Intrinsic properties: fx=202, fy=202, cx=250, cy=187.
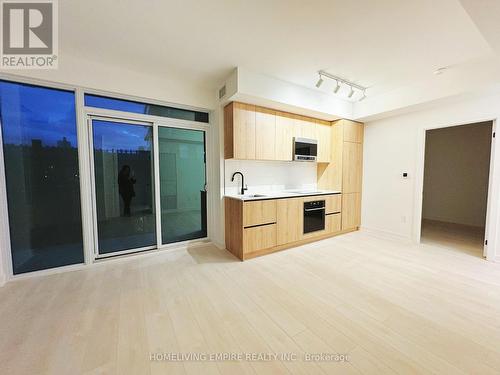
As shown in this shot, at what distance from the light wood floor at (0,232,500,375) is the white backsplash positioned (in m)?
1.38

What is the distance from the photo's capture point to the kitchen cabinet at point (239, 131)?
3102 mm

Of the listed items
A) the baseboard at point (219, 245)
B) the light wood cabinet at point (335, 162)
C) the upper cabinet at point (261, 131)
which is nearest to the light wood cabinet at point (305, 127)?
the upper cabinet at point (261, 131)

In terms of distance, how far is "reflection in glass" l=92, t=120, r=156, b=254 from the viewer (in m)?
2.96

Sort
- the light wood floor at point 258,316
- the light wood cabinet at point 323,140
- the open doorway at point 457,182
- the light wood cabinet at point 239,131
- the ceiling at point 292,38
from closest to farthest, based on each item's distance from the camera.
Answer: the light wood floor at point 258,316
the ceiling at point 292,38
the light wood cabinet at point 239,131
the light wood cabinet at point 323,140
the open doorway at point 457,182

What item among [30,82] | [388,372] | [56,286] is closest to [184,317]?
[388,372]

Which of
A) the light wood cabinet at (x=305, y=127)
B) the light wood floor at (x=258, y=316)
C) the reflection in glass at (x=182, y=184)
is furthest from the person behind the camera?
the light wood cabinet at (x=305, y=127)

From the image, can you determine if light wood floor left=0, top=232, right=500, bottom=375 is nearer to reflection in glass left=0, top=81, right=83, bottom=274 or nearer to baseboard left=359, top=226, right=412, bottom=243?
reflection in glass left=0, top=81, right=83, bottom=274

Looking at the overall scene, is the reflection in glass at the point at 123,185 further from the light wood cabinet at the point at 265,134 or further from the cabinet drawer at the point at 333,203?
the cabinet drawer at the point at 333,203

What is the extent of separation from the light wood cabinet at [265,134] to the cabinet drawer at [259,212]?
0.78m

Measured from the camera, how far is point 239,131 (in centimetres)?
313

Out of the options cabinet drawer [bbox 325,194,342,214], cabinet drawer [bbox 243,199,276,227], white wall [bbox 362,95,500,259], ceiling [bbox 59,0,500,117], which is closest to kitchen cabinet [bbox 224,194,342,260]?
cabinet drawer [bbox 243,199,276,227]

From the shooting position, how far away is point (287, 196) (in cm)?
336

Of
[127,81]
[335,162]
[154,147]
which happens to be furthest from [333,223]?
[127,81]

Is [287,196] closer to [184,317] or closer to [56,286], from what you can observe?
[184,317]
